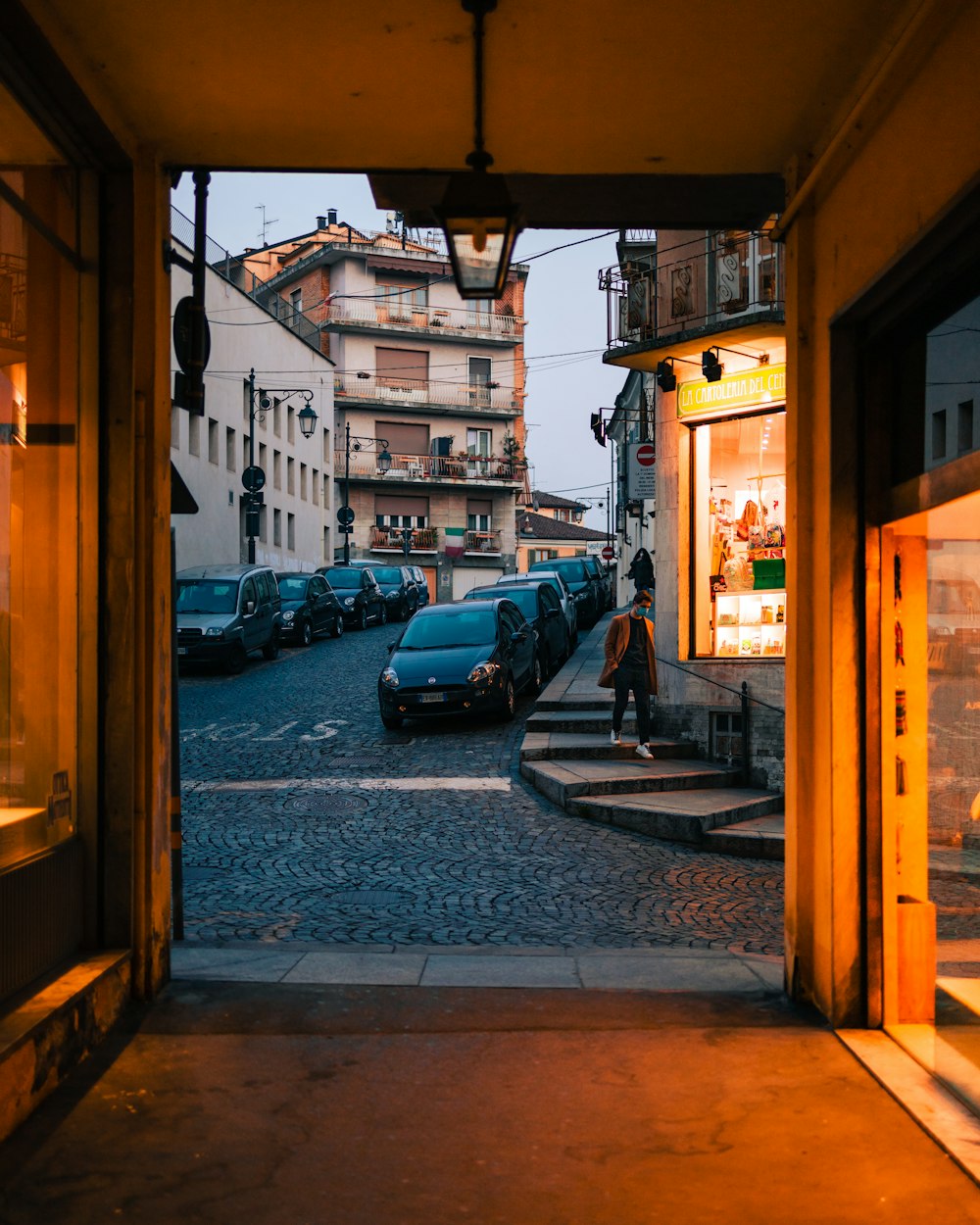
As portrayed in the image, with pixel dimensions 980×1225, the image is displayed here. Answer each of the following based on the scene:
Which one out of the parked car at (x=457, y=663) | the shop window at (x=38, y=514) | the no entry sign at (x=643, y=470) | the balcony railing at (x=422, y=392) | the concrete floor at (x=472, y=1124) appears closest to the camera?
the concrete floor at (x=472, y=1124)

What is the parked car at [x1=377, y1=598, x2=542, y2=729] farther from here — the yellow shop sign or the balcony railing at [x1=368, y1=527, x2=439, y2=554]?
the balcony railing at [x1=368, y1=527, x2=439, y2=554]

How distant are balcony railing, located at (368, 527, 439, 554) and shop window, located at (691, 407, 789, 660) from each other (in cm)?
4603

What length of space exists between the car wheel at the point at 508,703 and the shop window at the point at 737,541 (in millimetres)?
3275

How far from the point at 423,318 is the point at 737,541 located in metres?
48.7

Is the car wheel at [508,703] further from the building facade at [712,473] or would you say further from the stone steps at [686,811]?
the stone steps at [686,811]

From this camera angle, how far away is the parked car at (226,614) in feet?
70.3

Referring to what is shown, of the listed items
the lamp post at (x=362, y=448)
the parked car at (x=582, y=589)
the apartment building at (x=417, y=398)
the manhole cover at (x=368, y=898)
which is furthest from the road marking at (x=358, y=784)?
the apartment building at (x=417, y=398)

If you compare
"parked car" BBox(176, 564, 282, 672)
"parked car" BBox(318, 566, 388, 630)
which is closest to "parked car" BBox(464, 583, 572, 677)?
"parked car" BBox(176, 564, 282, 672)

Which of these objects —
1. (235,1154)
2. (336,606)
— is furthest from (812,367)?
(336,606)

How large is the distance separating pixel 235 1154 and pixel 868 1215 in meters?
1.85

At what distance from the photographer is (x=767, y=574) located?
530 inches

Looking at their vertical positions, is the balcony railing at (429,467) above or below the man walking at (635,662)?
above

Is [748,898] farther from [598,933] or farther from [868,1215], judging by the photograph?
[868,1215]

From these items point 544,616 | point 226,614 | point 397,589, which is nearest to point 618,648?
point 544,616
